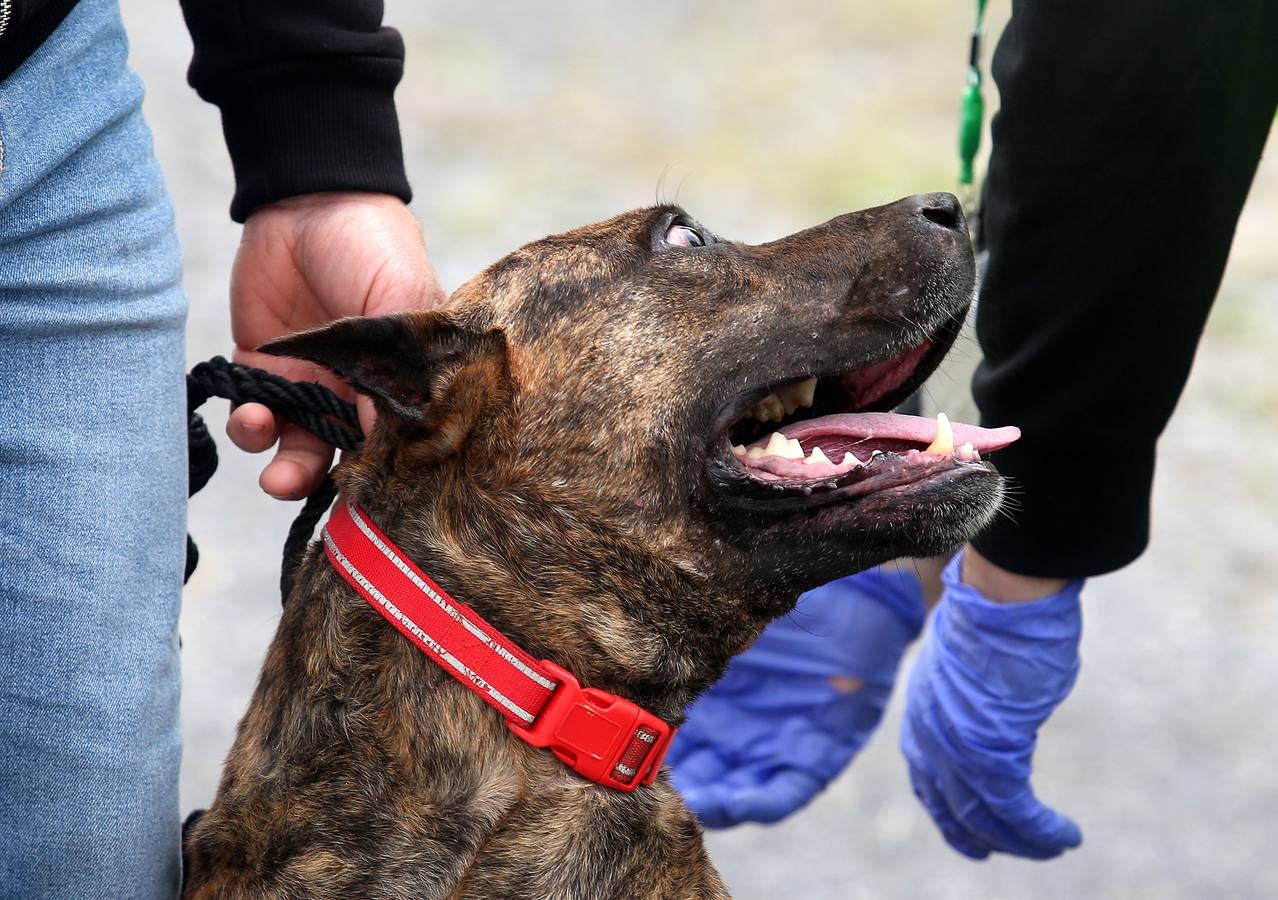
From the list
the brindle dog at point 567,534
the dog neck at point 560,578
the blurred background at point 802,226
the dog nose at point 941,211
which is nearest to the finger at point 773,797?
the blurred background at point 802,226

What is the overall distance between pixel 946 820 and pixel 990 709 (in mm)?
482

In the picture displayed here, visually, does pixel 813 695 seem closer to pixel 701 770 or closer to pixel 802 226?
pixel 701 770

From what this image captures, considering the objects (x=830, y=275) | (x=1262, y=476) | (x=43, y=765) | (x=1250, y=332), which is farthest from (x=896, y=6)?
(x=43, y=765)

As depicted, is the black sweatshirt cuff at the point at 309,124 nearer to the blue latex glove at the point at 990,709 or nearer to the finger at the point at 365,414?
the finger at the point at 365,414

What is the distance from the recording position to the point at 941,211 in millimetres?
2686

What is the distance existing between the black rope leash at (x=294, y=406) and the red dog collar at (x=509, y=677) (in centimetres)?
50

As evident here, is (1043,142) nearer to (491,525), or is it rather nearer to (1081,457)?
(1081,457)

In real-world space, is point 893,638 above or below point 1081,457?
below

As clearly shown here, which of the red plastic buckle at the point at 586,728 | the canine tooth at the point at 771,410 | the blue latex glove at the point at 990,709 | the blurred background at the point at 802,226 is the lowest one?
the blurred background at the point at 802,226

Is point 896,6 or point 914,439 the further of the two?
point 896,6

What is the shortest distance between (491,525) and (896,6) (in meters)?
10.3

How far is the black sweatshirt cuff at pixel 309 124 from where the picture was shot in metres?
3.04

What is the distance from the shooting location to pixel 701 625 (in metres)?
2.57

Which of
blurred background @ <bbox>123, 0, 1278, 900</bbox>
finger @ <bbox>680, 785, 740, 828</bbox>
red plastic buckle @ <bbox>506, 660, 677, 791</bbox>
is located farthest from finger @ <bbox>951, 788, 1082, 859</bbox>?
red plastic buckle @ <bbox>506, 660, 677, 791</bbox>
